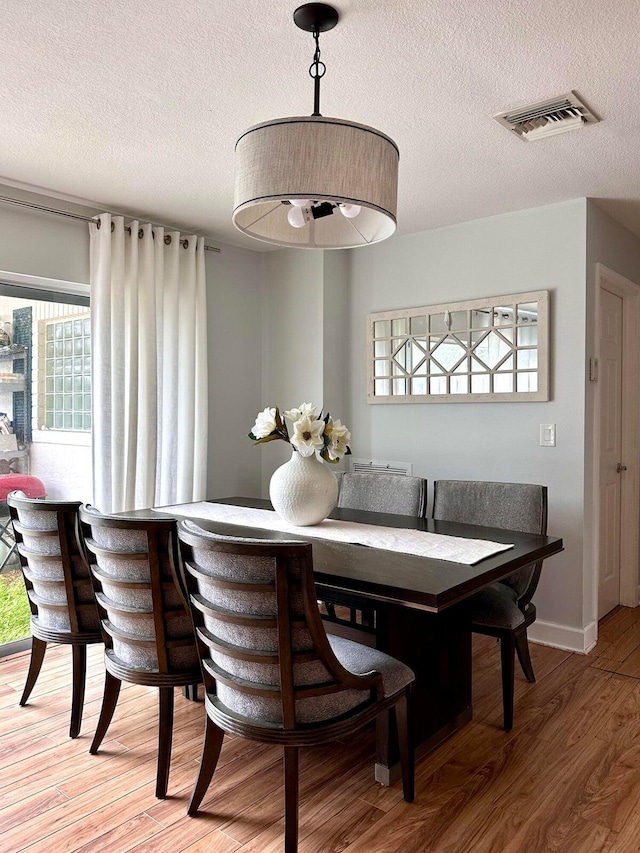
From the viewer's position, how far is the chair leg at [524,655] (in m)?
2.95

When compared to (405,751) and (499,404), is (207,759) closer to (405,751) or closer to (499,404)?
(405,751)

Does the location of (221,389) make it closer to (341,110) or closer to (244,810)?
(341,110)

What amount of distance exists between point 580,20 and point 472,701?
2.55 m

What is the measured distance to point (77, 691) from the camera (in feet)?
8.27

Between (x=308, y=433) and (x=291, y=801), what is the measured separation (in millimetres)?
1352

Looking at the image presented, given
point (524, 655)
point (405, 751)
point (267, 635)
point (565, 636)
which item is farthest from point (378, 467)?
point (267, 635)

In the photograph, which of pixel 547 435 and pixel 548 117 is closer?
pixel 548 117

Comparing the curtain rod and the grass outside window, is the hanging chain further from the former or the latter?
the grass outside window

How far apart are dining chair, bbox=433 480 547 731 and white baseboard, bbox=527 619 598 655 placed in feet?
1.58

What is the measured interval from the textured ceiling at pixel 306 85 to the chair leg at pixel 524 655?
7.05 ft

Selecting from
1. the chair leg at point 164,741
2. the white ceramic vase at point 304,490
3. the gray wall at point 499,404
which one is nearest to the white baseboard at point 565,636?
the gray wall at point 499,404

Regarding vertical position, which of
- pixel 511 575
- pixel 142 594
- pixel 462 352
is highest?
pixel 462 352

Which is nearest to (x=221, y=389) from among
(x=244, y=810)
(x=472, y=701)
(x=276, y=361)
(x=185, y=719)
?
(x=276, y=361)

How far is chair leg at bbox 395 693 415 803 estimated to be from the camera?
207 centimetres
